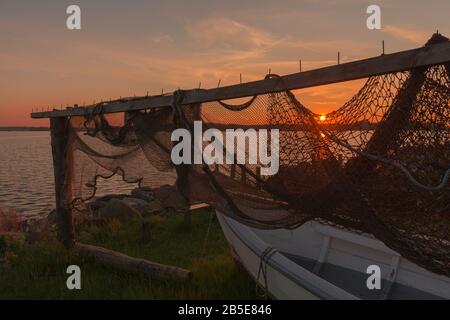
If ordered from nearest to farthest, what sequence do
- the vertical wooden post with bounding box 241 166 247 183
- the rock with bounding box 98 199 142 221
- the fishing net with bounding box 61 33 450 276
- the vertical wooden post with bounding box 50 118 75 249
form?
the fishing net with bounding box 61 33 450 276 → the vertical wooden post with bounding box 241 166 247 183 → the vertical wooden post with bounding box 50 118 75 249 → the rock with bounding box 98 199 142 221

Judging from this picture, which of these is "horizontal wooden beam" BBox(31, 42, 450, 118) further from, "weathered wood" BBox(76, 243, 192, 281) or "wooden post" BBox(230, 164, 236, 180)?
"weathered wood" BBox(76, 243, 192, 281)

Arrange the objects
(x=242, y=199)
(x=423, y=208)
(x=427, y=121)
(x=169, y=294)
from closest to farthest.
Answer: (x=427, y=121), (x=423, y=208), (x=242, y=199), (x=169, y=294)

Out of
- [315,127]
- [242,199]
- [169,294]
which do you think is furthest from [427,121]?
[169,294]

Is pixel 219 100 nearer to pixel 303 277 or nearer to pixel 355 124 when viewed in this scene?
pixel 355 124

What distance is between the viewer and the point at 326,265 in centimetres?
634

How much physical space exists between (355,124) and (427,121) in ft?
1.81

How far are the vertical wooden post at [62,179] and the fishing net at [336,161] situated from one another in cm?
267

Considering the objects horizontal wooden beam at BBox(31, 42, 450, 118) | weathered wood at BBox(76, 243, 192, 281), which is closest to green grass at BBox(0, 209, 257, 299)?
weathered wood at BBox(76, 243, 192, 281)

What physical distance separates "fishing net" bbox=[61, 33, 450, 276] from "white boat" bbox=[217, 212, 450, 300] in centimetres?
74

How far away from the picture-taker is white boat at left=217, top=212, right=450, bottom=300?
4.60 m

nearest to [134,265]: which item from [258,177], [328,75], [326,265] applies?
[326,265]

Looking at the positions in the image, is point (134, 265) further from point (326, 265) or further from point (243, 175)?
point (243, 175)

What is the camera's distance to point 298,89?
358cm

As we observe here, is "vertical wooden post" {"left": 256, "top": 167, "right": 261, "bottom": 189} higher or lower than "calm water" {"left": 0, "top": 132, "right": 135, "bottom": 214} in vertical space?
higher
